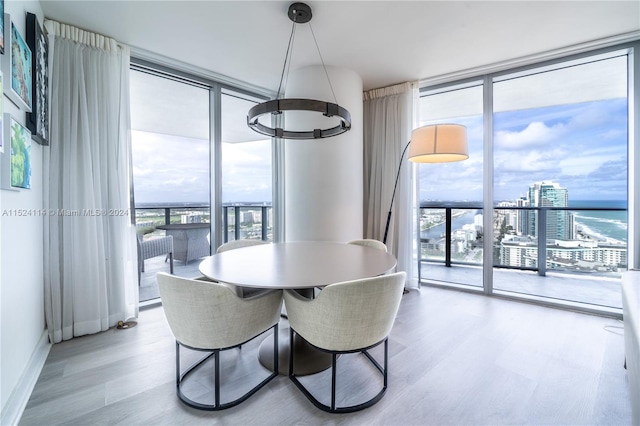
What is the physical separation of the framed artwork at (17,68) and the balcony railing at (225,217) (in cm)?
140

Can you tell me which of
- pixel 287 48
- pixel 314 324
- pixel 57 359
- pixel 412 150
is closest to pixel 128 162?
pixel 57 359

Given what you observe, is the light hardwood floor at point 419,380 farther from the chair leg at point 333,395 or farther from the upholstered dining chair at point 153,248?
the upholstered dining chair at point 153,248

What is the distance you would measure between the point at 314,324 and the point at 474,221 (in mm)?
3651

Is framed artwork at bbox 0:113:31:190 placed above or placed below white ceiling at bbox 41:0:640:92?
below

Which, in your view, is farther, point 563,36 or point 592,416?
point 563,36

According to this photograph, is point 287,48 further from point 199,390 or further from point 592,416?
point 592,416

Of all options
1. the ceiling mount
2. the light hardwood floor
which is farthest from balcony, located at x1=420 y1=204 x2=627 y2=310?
the ceiling mount

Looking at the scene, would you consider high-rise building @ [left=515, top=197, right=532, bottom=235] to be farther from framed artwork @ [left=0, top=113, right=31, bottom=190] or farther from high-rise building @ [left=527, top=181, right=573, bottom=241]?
framed artwork @ [left=0, top=113, right=31, bottom=190]

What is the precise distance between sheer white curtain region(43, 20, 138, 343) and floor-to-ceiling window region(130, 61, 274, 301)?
0.98 ft

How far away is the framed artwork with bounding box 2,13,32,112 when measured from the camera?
4.81 ft

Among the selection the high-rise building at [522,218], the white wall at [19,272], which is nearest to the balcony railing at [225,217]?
the white wall at [19,272]

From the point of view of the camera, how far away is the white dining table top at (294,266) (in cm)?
148

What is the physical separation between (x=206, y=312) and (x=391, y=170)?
10.2 feet

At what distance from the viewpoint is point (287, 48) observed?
9.52ft
